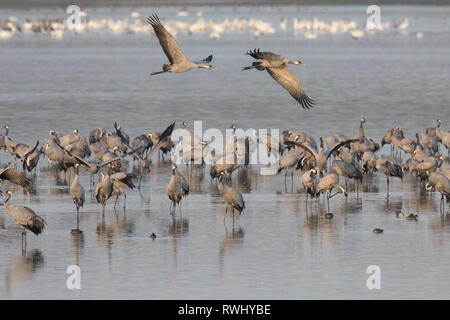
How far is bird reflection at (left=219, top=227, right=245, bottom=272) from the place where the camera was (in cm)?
1652

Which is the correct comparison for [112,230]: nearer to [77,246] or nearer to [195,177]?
[77,246]

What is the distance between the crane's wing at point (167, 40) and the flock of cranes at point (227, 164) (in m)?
2.49

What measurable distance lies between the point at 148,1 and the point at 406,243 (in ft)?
448

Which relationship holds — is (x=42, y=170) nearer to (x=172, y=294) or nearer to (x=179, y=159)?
(x=179, y=159)

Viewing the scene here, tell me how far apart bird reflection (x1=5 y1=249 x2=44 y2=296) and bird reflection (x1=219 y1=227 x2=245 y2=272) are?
281cm

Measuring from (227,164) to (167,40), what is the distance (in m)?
5.43

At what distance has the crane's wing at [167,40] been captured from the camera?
1756 centimetres

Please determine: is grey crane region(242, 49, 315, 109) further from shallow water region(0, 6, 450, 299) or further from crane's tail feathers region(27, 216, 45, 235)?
crane's tail feathers region(27, 216, 45, 235)

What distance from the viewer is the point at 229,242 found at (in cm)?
1747

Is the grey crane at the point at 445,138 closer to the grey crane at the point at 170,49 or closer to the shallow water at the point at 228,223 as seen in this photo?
the shallow water at the point at 228,223

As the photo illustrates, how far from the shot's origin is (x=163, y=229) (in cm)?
1850

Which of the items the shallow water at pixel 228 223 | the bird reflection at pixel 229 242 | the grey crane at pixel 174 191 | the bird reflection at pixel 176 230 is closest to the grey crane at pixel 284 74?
the shallow water at pixel 228 223

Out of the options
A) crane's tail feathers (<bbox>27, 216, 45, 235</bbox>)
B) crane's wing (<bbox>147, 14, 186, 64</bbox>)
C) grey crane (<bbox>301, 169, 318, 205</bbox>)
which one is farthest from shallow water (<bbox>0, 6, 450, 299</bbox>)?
crane's wing (<bbox>147, 14, 186, 64</bbox>)

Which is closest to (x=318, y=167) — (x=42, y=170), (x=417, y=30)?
(x=42, y=170)
